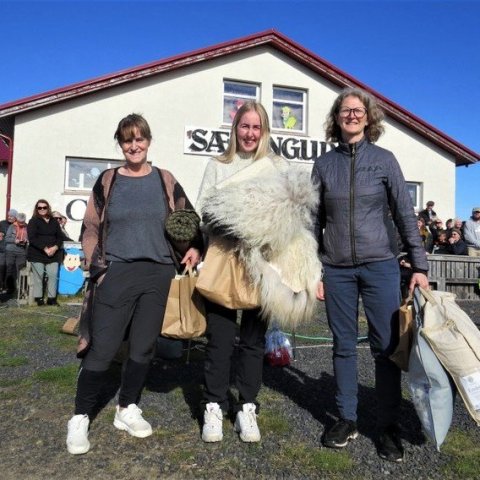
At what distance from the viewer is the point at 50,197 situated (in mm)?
12711

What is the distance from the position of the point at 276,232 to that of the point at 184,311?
0.86 meters

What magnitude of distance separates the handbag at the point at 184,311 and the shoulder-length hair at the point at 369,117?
4.48 feet

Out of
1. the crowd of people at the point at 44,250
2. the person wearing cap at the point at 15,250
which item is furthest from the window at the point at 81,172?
the crowd of people at the point at 44,250

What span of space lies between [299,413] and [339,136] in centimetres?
207

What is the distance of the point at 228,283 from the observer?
287 centimetres

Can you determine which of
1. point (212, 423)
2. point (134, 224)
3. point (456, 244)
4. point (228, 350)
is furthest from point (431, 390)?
point (456, 244)

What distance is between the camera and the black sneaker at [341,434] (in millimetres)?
2930

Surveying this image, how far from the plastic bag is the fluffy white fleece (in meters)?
2.04

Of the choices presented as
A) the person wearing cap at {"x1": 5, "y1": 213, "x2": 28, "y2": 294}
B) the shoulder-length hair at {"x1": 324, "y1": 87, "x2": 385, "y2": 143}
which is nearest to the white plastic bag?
the shoulder-length hair at {"x1": 324, "y1": 87, "x2": 385, "y2": 143}

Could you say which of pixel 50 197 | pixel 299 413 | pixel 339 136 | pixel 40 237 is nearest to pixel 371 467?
pixel 299 413

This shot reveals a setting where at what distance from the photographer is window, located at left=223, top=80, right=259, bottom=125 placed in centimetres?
1409

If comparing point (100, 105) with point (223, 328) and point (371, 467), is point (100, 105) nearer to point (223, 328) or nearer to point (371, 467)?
point (223, 328)

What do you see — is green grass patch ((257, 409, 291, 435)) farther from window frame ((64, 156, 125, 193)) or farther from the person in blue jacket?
window frame ((64, 156, 125, 193))

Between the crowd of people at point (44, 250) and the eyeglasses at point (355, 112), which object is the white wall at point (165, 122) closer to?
the crowd of people at point (44, 250)
